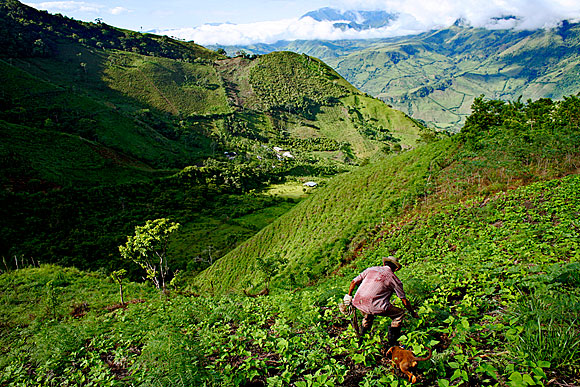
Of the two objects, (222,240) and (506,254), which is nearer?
(506,254)

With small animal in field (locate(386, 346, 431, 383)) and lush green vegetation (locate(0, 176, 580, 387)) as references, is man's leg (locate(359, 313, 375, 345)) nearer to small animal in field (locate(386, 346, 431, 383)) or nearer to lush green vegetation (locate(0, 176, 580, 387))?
lush green vegetation (locate(0, 176, 580, 387))

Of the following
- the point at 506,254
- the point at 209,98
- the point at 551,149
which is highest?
the point at 209,98

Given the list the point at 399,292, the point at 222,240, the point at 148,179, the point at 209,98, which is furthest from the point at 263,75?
the point at 399,292

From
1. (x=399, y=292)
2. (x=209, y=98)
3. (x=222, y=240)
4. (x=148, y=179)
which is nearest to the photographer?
(x=399, y=292)

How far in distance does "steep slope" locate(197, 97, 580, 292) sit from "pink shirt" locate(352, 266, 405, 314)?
35.7ft

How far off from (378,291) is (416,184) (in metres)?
17.4

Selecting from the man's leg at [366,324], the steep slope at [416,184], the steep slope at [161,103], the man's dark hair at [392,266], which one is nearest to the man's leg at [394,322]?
the man's leg at [366,324]

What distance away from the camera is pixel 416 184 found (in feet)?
67.2

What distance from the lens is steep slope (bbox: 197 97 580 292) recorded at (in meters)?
17.2

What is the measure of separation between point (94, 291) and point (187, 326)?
45.7ft

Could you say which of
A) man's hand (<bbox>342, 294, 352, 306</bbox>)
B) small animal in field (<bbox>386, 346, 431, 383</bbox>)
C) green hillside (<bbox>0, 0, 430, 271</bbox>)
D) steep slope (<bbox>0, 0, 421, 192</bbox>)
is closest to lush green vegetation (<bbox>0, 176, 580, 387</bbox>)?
small animal in field (<bbox>386, 346, 431, 383</bbox>)

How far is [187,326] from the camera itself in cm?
830

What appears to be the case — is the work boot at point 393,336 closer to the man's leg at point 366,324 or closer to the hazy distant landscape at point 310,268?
the hazy distant landscape at point 310,268

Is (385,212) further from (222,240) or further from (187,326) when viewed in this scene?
(222,240)
